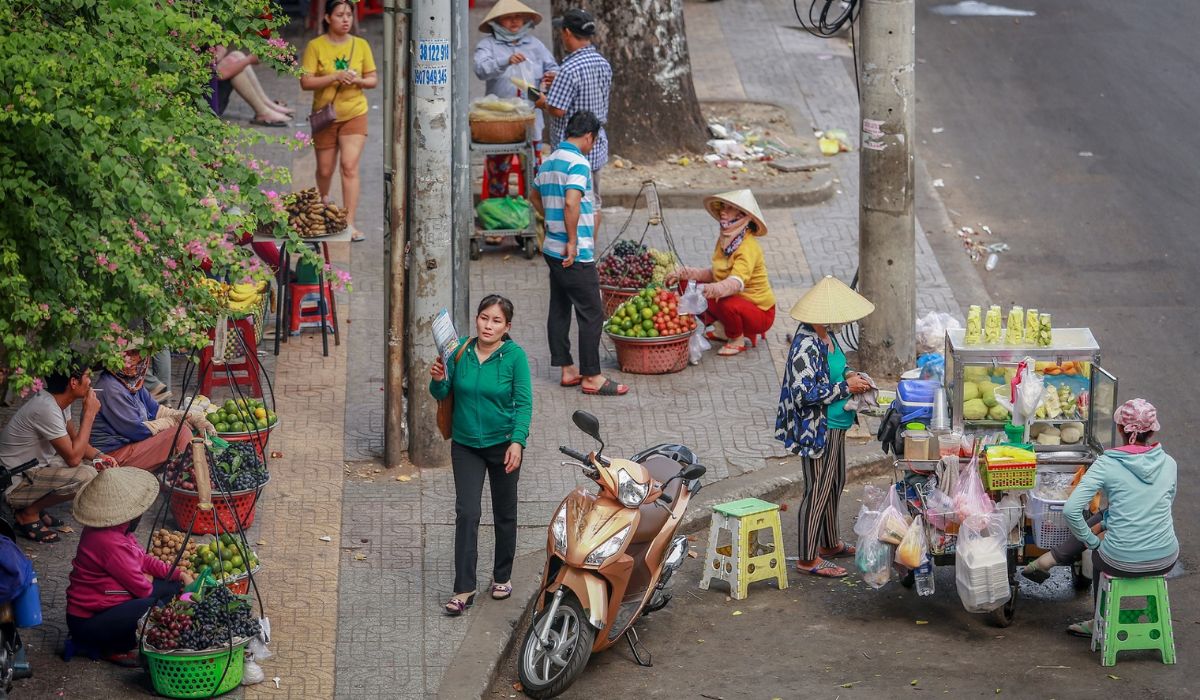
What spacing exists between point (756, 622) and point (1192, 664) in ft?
7.07

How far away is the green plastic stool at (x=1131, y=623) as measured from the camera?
298 inches

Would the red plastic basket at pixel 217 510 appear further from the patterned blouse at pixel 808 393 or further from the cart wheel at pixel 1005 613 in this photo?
the cart wheel at pixel 1005 613

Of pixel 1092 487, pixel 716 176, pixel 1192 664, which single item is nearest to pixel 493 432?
pixel 1092 487

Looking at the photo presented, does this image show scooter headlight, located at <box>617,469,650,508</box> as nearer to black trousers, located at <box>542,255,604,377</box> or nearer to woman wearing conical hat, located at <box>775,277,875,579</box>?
woman wearing conical hat, located at <box>775,277,875,579</box>

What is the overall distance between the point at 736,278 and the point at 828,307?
3000 millimetres

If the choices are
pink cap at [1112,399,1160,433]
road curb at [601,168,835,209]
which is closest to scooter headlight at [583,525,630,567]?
pink cap at [1112,399,1160,433]

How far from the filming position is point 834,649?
7.95 metres

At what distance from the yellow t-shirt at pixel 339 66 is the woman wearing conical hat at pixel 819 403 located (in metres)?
5.90

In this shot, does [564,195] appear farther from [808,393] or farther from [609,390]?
[808,393]

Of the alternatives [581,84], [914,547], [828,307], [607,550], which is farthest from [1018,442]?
[581,84]

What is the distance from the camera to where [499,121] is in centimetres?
1337

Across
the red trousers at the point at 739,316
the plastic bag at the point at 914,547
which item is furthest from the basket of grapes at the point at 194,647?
the red trousers at the point at 739,316

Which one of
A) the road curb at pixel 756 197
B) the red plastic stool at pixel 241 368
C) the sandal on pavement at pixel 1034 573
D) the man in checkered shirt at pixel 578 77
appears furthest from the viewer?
the road curb at pixel 756 197

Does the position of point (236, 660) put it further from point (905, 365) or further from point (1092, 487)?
point (905, 365)
